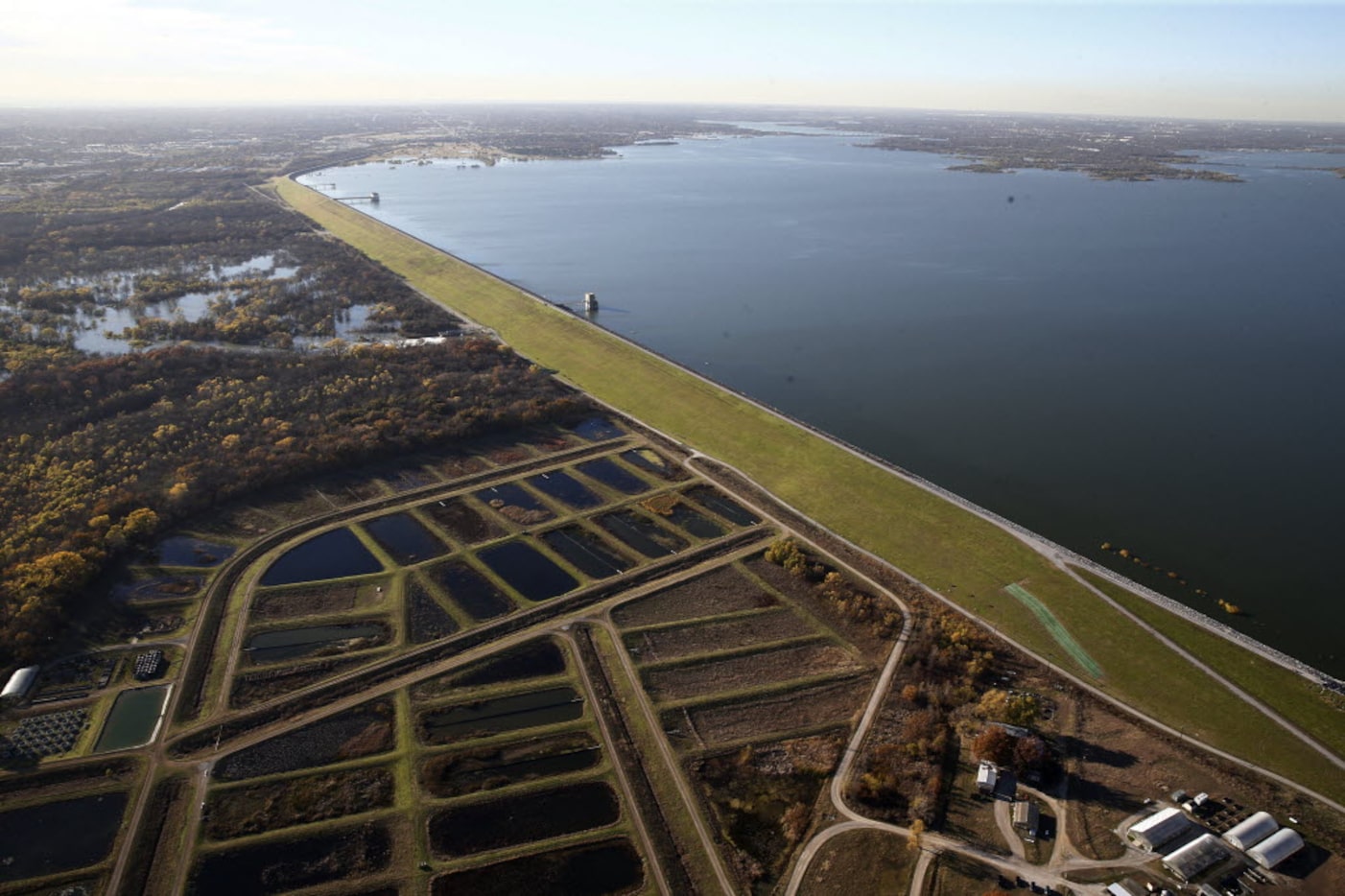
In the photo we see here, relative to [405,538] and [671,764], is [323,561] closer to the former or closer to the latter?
[405,538]

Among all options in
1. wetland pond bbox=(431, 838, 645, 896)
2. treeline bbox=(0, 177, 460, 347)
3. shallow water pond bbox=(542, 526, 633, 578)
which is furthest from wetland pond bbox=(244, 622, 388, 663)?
treeline bbox=(0, 177, 460, 347)

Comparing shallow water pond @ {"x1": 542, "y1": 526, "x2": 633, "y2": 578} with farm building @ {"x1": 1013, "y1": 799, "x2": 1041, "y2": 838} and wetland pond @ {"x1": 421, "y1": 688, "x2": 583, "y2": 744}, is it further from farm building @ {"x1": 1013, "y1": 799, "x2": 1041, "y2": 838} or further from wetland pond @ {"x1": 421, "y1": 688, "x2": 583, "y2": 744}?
farm building @ {"x1": 1013, "y1": 799, "x2": 1041, "y2": 838}

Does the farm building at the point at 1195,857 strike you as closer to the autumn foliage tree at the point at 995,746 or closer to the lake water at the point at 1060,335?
the autumn foliage tree at the point at 995,746

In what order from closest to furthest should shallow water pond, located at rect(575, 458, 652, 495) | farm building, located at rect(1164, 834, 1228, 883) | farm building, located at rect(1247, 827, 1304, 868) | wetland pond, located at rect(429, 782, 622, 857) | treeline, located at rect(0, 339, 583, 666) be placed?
farm building, located at rect(1164, 834, 1228, 883) < farm building, located at rect(1247, 827, 1304, 868) < wetland pond, located at rect(429, 782, 622, 857) < treeline, located at rect(0, 339, 583, 666) < shallow water pond, located at rect(575, 458, 652, 495)

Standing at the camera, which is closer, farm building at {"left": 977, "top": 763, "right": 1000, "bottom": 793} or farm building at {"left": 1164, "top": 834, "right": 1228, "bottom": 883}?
farm building at {"left": 1164, "top": 834, "right": 1228, "bottom": 883}

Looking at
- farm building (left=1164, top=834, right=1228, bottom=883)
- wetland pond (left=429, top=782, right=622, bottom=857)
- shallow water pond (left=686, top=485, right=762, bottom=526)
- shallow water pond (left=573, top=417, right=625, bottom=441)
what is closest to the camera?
farm building (left=1164, top=834, right=1228, bottom=883)

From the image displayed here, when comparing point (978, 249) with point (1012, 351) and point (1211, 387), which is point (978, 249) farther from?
point (1211, 387)

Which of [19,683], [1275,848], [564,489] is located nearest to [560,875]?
[1275,848]

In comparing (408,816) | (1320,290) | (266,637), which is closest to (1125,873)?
(408,816)
